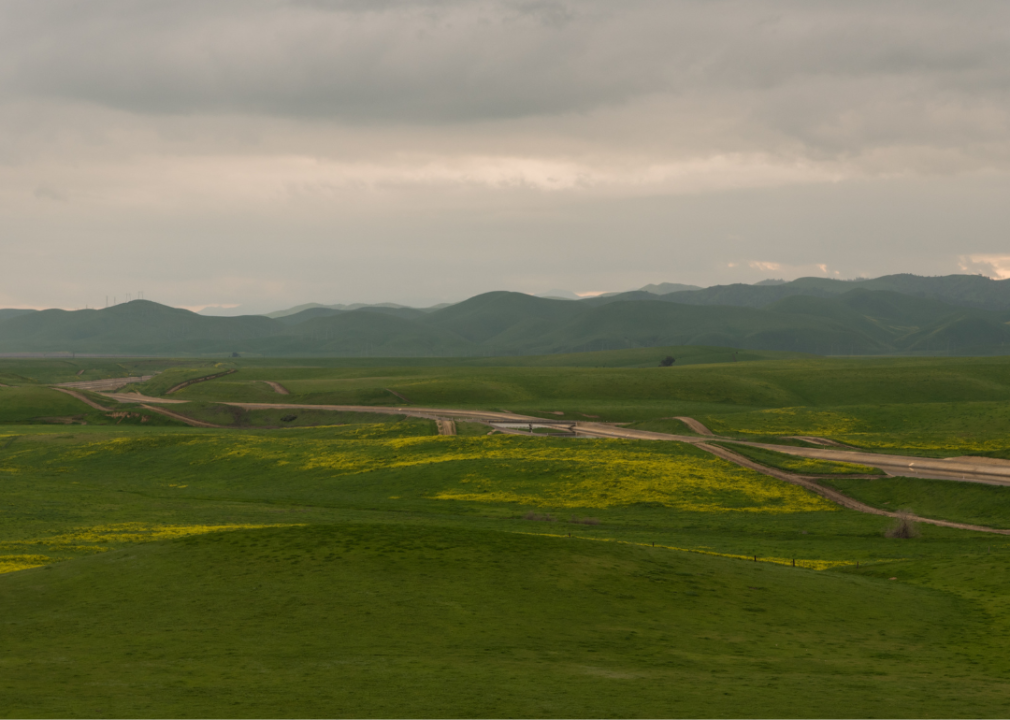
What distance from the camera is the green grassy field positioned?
82.0ft

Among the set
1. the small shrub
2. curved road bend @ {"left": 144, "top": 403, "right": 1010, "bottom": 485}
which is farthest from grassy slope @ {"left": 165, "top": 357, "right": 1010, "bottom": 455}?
the small shrub

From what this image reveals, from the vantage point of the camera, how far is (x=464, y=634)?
31.1 meters

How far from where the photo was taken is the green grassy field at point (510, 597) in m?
25.0

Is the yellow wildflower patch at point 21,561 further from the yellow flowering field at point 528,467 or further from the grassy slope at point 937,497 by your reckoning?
the grassy slope at point 937,497

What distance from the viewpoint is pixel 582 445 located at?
103 metres

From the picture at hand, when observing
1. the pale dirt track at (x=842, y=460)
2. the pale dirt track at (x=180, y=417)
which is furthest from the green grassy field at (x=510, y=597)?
the pale dirt track at (x=180, y=417)

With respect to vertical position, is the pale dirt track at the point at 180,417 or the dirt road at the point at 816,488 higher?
the pale dirt track at the point at 180,417

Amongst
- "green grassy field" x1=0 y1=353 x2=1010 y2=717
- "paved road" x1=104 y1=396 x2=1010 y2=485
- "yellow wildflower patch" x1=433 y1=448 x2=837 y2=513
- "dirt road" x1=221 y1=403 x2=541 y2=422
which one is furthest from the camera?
"dirt road" x1=221 y1=403 x2=541 y2=422

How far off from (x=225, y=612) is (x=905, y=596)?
113 ft

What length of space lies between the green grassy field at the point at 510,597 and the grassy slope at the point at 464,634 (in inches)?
5.5

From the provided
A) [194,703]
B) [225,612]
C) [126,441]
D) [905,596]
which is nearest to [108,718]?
[194,703]

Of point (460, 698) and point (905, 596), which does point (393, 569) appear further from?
point (905, 596)

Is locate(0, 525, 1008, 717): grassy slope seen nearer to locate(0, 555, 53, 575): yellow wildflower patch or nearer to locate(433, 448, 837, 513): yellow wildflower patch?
locate(0, 555, 53, 575): yellow wildflower patch

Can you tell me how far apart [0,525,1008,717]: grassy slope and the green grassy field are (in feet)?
0.46
